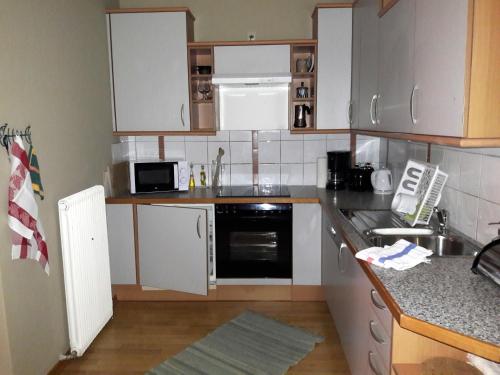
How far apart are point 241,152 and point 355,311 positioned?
1986mm

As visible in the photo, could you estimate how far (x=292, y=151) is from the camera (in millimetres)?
3656

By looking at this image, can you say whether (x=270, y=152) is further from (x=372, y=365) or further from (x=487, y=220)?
(x=372, y=365)

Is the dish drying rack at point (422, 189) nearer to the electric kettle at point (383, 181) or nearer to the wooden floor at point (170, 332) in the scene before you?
the electric kettle at point (383, 181)

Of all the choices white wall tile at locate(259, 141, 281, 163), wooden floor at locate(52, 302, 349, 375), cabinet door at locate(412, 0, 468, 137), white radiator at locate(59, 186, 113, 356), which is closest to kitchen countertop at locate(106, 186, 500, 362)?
cabinet door at locate(412, 0, 468, 137)

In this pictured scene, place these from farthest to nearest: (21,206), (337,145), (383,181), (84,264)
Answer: (337,145) → (383,181) → (84,264) → (21,206)

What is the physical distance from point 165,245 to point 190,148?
969mm

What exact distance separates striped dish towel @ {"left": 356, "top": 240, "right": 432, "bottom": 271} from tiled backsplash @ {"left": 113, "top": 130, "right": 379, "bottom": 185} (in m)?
1.93

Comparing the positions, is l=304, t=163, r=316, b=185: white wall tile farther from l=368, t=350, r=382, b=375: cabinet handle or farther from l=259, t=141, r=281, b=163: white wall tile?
l=368, t=350, r=382, b=375: cabinet handle

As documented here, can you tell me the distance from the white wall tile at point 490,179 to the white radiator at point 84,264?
2081 mm

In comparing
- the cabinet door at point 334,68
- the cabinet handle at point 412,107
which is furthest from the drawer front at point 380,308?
the cabinet door at point 334,68

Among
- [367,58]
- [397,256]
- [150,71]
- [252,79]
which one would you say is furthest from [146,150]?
[397,256]

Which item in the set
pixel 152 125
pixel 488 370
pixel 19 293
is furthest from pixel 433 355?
pixel 152 125

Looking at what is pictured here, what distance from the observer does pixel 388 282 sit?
145cm

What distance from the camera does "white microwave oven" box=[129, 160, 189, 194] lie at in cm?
329
